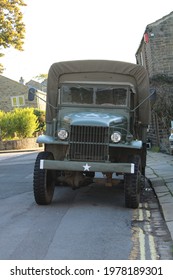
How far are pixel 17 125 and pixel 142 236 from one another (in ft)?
97.1

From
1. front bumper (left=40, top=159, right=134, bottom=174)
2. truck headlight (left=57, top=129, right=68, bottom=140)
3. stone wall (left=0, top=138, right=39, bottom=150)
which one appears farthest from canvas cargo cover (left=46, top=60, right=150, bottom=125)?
stone wall (left=0, top=138, right=39, bottom=150)

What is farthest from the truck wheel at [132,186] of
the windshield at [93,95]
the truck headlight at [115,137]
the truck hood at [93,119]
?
the windshield at [93,95]

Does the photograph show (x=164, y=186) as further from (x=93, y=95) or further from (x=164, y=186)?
(x=93, y=95)

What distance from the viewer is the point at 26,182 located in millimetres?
12711

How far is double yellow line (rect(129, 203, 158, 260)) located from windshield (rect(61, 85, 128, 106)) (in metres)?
2.33

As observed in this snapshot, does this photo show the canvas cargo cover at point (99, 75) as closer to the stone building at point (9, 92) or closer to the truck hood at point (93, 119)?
the truck hood at point (93, 119)

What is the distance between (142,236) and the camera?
676 centimetres

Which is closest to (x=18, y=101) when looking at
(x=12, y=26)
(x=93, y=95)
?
(x=12, y=26)

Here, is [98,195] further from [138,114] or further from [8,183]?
[8,183]

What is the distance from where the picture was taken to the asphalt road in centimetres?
577

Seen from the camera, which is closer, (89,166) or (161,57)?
(89,166)

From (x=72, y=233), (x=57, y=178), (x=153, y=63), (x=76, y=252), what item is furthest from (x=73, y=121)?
(x=153, y=63)

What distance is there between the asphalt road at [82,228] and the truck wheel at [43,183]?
0.57 ft

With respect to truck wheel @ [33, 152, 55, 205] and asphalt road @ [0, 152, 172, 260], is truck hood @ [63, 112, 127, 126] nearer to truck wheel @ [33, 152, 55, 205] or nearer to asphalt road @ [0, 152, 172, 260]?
truck wheel @ [33, 152, 55, 205]
